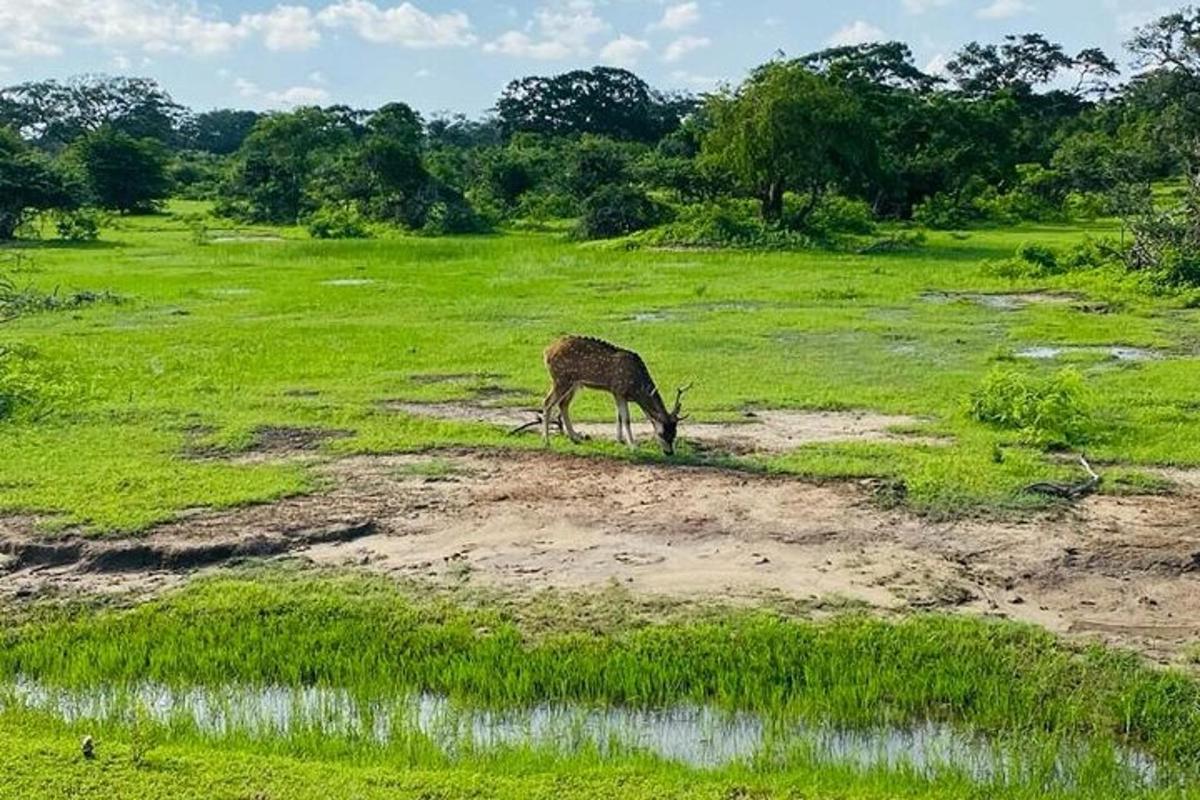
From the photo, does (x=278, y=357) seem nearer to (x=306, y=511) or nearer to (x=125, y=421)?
(x=125, y=421)

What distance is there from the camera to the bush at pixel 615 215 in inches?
1709

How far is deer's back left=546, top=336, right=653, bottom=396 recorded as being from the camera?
44.0 ft

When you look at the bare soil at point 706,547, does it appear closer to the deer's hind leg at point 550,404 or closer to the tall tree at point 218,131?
the deer's hind leg at point 550,404

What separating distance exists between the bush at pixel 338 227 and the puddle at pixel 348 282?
14.1m

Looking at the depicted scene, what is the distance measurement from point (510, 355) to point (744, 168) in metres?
22.2

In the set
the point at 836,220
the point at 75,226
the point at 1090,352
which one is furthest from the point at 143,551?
the point at 75,226

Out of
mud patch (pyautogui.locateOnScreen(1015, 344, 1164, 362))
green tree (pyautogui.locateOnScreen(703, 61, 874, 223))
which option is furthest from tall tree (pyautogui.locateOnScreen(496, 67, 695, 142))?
mud patch (pyautogui.locateOnScreen(1015, 344, 1164, 362))

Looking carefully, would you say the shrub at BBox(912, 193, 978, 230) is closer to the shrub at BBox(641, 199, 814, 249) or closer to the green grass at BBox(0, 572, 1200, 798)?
the shrub at BBox(641, 199, 814, 249)

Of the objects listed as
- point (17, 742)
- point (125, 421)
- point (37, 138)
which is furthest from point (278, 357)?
point (37, 138)

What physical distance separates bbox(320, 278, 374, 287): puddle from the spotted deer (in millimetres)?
16987

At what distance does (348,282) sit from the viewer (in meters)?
30.7

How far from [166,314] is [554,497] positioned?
603 inches

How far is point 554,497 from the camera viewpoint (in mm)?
11609

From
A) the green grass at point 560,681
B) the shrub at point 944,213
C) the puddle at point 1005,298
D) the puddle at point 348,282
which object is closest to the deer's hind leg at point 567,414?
the green grass at point 560,681
